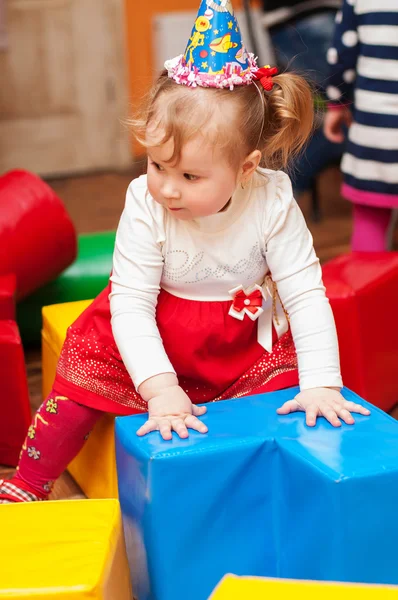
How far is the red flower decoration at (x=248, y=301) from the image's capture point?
122cm

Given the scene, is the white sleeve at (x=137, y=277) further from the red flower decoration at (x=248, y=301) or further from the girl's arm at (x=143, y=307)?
the red flower decoration at (x=248, y=301)

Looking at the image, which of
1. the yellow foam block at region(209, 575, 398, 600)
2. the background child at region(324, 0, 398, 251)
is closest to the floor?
the background child at region(324, 0, 398, 251)

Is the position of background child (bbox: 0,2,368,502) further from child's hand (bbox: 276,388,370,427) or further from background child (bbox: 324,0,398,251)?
background child (bbox: 324,0,398,251)

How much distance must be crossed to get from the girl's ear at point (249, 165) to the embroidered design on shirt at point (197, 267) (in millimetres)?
100

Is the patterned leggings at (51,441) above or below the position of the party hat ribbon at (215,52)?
below

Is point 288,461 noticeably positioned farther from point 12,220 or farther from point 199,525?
point 12,220

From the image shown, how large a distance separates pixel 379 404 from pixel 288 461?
63 cm

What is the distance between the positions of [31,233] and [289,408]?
800 millimetres

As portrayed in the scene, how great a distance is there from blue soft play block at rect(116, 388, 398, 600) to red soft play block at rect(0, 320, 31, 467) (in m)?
0.39

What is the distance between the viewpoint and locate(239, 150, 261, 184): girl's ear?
1.12m

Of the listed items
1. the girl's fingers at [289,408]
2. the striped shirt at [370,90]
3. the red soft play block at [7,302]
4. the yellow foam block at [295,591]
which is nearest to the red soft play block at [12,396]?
the red soft play block at [7,302]

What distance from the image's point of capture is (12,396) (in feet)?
4.74

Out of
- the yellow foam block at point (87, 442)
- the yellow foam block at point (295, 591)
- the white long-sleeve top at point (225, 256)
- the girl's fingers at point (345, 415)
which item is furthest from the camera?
the yellow foam block at point (87, 442)

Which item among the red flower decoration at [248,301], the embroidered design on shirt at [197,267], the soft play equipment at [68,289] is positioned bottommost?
the soft play equipment at [68,289]
